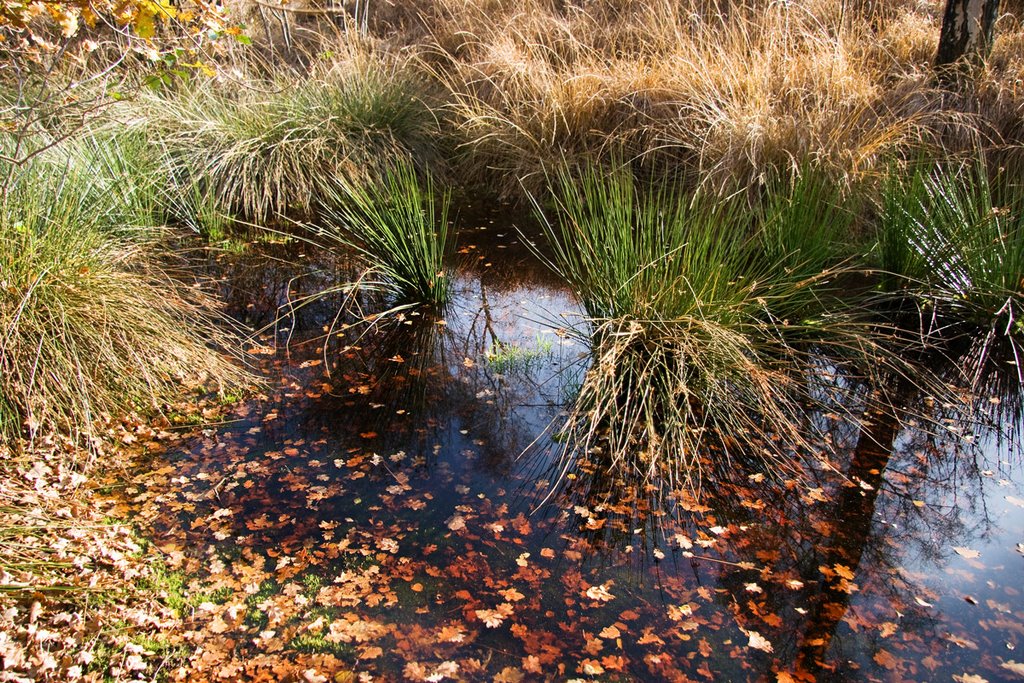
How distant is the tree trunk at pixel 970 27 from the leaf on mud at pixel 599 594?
6320mm

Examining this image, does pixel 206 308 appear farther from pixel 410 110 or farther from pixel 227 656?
pixel 410 110

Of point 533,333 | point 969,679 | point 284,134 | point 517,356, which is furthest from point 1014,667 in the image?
point 284,134

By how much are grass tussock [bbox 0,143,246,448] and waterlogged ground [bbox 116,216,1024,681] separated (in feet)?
1.38

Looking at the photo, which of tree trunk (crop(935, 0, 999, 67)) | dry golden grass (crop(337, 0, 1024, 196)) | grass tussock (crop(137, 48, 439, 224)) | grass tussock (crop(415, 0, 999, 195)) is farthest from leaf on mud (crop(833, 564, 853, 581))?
tree trunk (crop(935, 0, 999, 67))

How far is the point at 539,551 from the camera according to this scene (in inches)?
122

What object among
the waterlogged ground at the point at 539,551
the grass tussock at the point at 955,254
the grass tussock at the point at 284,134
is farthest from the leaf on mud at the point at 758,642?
the grass tussock at the point at 284,134

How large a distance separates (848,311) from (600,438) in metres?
1.84

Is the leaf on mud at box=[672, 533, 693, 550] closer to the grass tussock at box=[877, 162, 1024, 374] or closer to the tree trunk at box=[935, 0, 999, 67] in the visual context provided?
the grass tussock at box=[877, 162, 1024, 374]

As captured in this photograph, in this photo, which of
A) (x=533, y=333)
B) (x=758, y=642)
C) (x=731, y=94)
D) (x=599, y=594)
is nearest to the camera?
(x=758, y=642)

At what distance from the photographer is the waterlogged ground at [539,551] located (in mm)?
2605

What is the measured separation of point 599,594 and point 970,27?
661cm

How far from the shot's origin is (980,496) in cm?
344

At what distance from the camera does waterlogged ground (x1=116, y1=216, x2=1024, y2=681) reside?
2.61 m

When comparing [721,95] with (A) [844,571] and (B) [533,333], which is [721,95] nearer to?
(B) [533,333]
